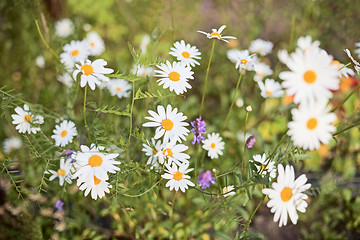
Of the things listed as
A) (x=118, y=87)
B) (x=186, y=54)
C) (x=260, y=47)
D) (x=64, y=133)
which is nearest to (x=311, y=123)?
(x=186, y=54)

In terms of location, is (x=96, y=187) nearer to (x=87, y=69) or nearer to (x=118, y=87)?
(x=87, y=69)

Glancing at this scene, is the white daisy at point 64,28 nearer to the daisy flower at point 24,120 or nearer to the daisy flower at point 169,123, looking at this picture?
the daisy flower at point 24,120

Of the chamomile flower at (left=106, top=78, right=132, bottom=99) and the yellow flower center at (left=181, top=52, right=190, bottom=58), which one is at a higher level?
the chamomile flower at (left=106, top=78, right=132, bottom=99)

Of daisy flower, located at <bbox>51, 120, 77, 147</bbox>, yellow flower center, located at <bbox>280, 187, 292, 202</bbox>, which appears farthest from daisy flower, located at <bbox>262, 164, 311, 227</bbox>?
daisy flower, located at <bbox>51, 120, 77, 147</bbox>

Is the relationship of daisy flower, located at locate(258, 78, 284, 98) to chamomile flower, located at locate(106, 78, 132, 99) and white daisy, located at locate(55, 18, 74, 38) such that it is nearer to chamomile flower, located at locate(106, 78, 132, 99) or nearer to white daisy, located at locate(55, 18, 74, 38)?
chamomile flower, located at locate(106, 78, 132, 99)

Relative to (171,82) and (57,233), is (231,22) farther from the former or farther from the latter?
(57,233)

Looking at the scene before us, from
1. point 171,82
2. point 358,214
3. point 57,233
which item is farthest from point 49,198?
point 358,214
